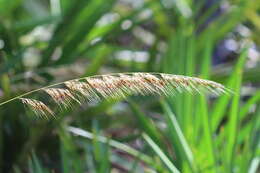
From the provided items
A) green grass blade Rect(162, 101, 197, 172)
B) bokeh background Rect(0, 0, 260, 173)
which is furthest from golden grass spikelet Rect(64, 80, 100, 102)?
green grass blade Rect(162, 101, 197, 172)

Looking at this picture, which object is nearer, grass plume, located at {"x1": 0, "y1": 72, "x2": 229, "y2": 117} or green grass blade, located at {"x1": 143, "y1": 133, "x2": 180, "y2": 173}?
grass plume, located at {"x1": 0, "y1": 72, "x2": 229, "y2": 117}

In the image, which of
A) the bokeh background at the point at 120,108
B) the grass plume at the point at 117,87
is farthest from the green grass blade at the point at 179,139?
the grass plume at the point at 117,87

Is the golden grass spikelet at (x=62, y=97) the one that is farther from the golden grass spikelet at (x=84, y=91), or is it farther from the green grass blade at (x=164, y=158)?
the green grass blade at (x=164, y=158)

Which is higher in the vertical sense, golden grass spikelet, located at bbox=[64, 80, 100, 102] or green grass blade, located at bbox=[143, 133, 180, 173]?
golden grass spikelet, located at bbox=[64, 80, 100, 102]

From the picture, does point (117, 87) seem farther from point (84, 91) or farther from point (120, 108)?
point (120, 108)

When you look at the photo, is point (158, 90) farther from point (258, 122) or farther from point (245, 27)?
point (245, 27)

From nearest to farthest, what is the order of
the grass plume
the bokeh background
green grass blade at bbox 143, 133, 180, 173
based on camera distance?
1. the grass plume
2. green grass blade at bbox 143, 133, 180, 173
3. the bokeh background

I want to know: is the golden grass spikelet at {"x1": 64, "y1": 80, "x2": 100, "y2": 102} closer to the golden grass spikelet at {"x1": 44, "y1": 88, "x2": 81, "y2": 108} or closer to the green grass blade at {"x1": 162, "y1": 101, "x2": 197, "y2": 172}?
the golden grass spikelet at {"x1": 44, "y1": 88, "x2": 81, "y2": 108}

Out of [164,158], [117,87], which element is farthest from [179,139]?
[117,87]
